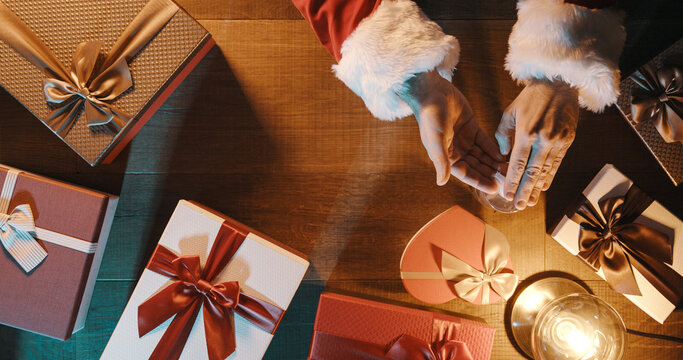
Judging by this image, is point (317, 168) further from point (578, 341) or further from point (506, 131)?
point (578, 341)

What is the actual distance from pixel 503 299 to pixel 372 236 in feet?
1.25

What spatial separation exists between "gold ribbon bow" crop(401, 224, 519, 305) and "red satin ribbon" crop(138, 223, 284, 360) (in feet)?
1.39

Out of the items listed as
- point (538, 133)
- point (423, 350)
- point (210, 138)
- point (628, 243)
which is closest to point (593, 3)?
point (538, 133)

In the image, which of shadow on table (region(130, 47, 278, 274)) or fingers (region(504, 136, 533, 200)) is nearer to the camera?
fingers (region(504, 136, 533, 200))

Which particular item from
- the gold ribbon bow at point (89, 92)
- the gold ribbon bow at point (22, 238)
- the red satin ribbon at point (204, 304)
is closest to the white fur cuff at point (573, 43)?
the red satin ribbon at point (204, 304)

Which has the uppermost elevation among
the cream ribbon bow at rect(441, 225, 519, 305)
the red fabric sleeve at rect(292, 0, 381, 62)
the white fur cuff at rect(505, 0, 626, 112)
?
the red fabric sleeve at rect(292, 0, 381, 62)

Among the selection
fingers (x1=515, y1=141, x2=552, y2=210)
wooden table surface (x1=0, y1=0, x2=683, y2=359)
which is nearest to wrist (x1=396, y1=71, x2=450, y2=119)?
wooden table surface (x1=0, y1=0, x2=683, y2=359)

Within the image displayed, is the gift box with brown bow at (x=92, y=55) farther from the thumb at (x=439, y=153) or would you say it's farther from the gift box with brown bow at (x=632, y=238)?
the gift box with brown bow at (x=632, y=238)

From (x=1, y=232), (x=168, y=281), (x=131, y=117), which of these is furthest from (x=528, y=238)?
(x=1, y=232)

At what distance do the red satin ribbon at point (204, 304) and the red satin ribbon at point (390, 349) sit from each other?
128 mm

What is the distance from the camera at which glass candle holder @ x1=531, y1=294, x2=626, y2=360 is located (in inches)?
35.6

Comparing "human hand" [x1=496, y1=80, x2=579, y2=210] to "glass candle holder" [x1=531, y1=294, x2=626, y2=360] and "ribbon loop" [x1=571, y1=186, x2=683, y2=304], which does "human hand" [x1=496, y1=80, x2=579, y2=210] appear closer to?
"ribbon loop" [x1=571, y1=186, x2=683, y2=304]

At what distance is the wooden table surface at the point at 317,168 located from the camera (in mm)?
1030

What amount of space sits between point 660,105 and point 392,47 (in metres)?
0.68
